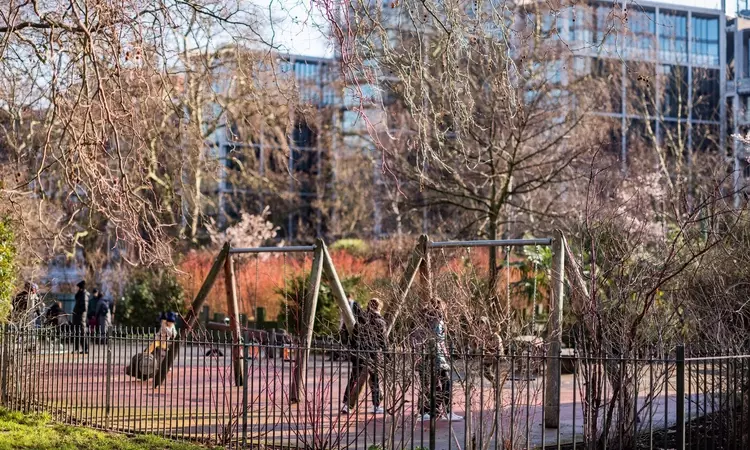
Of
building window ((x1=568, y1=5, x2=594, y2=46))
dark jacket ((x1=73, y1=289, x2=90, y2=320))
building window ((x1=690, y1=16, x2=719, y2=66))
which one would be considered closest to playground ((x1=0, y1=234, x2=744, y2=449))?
building window ((x1=568, y1=5, x2=594, y2=46))

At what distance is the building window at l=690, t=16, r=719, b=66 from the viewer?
A: 7181cm

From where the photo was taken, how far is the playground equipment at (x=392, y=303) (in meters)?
12.0

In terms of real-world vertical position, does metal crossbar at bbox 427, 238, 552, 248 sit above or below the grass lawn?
above

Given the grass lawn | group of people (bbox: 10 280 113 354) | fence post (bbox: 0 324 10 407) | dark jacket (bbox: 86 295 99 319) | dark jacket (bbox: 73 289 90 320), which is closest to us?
the grass lawn

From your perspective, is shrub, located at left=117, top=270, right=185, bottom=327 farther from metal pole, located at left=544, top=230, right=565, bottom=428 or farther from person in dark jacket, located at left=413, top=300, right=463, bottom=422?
person in dark jacket, located at left=413, top=300, right=463, bottom=422

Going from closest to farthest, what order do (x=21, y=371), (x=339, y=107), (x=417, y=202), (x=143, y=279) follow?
1. (x=21, y=371)
2. (x=417, y=202)
3. (x=143, y=279)
4. (x=339, y=107)

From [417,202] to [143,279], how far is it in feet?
34.4

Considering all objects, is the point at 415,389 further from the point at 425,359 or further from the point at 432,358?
the point at 432,358

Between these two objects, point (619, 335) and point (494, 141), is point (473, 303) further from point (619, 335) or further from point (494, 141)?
point (494, 141)

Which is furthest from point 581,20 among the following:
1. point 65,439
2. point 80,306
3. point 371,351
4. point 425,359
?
point 371,351

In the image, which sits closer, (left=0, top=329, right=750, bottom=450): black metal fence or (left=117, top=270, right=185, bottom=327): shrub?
(left=0, top=329, right=750, bottom=450): black metal fence

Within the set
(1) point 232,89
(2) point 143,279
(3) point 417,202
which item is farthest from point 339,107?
(3) point 417,202

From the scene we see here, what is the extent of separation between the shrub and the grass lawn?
2082cm

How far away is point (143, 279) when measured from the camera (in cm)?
3509
